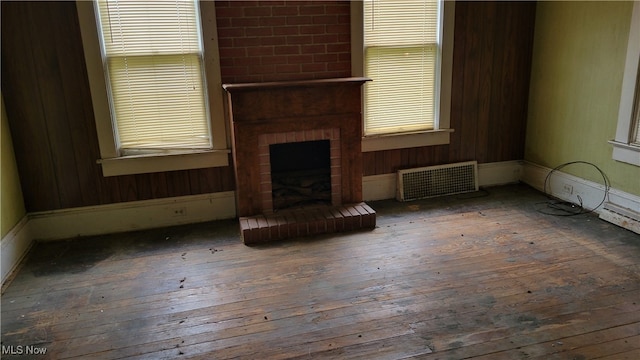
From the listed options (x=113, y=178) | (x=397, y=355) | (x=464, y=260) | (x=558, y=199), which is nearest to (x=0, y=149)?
(x=113, y=178)

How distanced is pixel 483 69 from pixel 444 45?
0.51 m

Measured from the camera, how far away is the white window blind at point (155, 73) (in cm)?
348

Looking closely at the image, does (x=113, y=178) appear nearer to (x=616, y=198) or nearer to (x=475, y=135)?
(x=475, y=135)

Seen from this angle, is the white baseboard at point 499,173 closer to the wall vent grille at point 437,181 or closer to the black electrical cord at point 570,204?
the wall vent grille at point 437,181

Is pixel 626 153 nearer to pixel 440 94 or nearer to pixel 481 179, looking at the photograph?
pixel 481 179

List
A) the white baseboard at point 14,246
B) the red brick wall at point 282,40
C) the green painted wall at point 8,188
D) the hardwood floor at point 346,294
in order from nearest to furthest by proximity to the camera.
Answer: the hardwood floor at point 346,294 → the white baseboard at point 14,246 → the green painted wall at point 8,188 → the red brick wall at point 282,40

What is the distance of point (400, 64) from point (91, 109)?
2601 millimetres

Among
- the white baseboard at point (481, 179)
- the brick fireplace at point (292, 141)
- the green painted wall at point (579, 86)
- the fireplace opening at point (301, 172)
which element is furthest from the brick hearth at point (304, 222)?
the green painted wall at point (579, 86)

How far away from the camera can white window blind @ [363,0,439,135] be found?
13.1 ft

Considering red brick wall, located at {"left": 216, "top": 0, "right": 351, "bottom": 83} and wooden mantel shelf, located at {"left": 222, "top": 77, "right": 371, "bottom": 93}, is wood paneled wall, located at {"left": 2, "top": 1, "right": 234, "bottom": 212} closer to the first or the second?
wooden mantel shelf, located at {"left": 222, "top": 77, "right": 371, "bottom": 93}

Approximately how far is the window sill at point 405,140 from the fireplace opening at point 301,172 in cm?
42

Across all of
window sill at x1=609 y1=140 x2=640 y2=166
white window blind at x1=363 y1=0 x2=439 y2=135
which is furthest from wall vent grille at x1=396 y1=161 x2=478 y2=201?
window sill at x1=609 y1=140 x2=640 y2=166

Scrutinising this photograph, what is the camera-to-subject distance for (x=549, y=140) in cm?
441

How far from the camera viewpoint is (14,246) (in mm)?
3273
